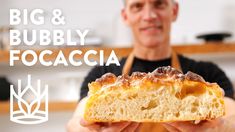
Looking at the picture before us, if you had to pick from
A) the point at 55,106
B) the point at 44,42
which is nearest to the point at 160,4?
the point at 44,42

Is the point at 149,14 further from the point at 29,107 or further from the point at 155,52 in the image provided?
the point at 29,107

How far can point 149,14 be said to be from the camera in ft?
3.49

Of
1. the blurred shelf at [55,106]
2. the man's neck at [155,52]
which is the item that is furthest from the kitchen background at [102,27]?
the man's neck at [155,52]

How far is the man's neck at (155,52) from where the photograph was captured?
3.62ft

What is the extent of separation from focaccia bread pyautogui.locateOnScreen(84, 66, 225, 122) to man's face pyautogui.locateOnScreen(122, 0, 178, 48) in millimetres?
503

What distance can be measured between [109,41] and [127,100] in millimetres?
1089

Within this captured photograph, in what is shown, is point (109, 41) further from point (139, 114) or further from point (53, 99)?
point (139, 114)

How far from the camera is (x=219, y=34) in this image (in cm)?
151

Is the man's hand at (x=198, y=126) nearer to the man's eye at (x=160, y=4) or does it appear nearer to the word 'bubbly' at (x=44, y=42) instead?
the word 'bubbly' at (x=44, y=42)

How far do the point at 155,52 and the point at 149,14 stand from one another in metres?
0.11

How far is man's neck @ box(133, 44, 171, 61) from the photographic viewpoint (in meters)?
1.10

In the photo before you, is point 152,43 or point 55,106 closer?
point 152,43

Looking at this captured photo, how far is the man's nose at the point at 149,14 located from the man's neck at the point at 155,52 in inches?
3.4

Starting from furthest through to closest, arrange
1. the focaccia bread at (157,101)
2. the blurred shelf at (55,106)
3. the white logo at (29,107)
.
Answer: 1. the blurred shelf at (55,106)
2. the white logo at (29,107)
3. the focaccia bread at (157,101)
